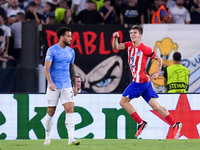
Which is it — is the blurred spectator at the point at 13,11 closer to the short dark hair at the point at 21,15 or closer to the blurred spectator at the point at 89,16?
the short dark hair at the point at 21,15

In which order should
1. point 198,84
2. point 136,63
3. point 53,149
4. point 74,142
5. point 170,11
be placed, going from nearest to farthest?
point 53,149
point 74,142
point 136,63
point 198,84
point 170,11

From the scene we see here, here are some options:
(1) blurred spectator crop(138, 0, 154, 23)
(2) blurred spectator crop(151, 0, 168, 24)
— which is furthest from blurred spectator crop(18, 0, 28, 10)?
(2) blurred spectator crop(151, 0, 168, 24)

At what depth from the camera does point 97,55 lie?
13938 mm

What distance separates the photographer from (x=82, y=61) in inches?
548

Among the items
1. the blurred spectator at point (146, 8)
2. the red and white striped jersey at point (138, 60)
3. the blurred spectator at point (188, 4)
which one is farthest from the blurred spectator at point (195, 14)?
the red and white striped jersey at point (138, 60)

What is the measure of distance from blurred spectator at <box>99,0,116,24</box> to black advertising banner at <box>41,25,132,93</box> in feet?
2.84

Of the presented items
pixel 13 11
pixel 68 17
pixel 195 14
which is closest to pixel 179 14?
pixel 195 14

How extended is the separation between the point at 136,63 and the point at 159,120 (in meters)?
2.73

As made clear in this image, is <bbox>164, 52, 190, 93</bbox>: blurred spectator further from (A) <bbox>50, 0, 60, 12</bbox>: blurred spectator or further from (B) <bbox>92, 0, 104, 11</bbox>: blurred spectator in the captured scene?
(A) <bbox>50, 0, 60, 12</bbox>: blurred spectator

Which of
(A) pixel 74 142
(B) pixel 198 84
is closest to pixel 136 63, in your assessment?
(A) pixel 74 142

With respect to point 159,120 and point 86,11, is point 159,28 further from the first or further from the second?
point 159,120

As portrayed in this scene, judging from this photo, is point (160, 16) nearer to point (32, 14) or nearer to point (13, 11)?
point (32, 14)

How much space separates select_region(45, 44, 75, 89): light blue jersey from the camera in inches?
313

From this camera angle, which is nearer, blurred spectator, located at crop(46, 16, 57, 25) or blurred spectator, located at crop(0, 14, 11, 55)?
blurred spectator, located at crop(0, 14, 11, 55)
